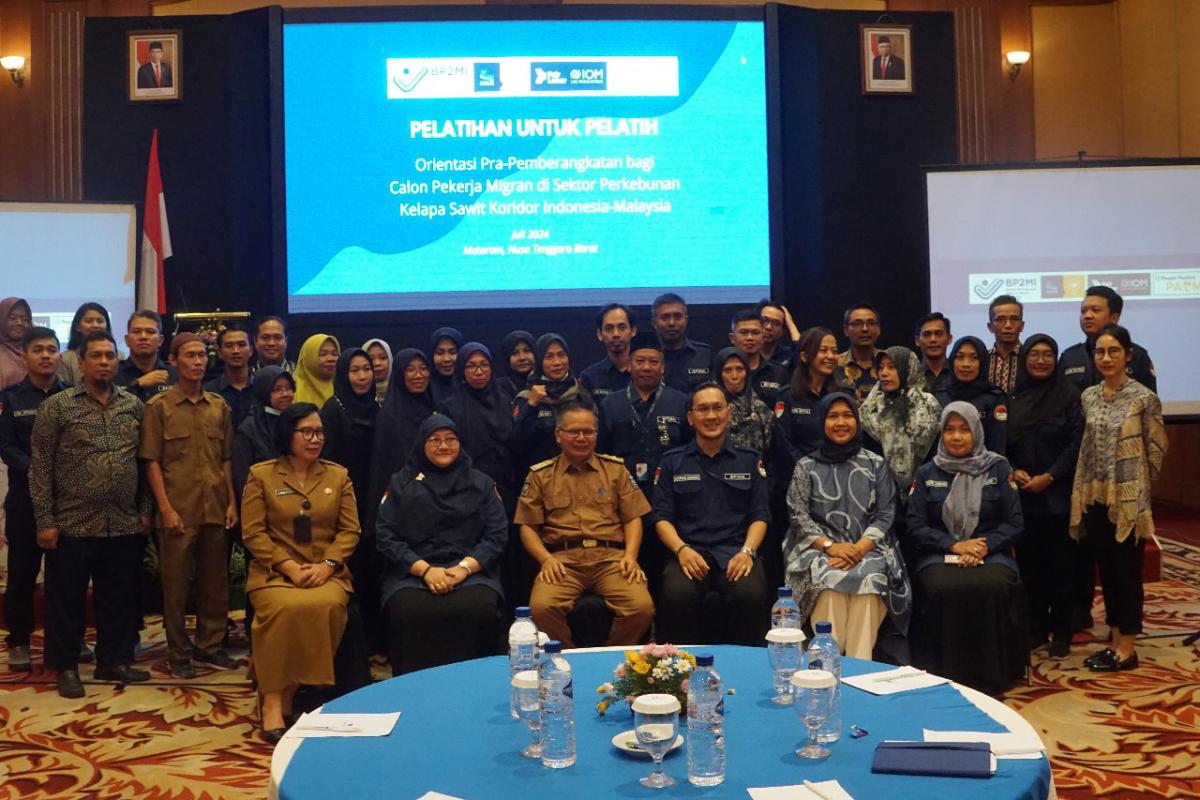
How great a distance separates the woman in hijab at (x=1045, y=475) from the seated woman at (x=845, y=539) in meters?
0.85

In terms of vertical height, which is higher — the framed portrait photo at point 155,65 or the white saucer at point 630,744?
the framed portrait photo at point 155,65

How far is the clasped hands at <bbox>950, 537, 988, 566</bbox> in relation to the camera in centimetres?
438

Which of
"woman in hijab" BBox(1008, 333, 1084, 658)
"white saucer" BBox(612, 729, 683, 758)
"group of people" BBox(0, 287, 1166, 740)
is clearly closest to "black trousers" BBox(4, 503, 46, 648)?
"group of people" BBox(0, 287, 1166, 740)

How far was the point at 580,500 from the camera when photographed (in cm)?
452

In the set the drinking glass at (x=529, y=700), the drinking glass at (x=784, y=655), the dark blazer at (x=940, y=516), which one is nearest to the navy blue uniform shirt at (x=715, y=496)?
the dark blazer at (x=940, y=516)

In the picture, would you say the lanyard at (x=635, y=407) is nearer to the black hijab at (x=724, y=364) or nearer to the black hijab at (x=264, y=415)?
the black hijab at (x=724, y=364)

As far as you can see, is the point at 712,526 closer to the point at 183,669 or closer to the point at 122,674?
the point at 183,669

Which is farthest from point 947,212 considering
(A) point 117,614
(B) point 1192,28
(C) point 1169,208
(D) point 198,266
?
(A) point 117,614

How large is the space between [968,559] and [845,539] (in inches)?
18.7

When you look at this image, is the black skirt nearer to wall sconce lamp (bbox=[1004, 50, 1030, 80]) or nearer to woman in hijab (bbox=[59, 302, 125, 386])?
woman in hijab (bbox=[59, 302, 125, 386])

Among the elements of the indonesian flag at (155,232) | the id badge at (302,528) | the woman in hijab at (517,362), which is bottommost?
the id badge at (302,528)

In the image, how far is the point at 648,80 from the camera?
684cm

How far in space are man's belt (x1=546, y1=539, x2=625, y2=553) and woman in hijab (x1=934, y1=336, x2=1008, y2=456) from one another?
5.56ft

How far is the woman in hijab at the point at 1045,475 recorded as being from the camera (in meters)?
4.87
